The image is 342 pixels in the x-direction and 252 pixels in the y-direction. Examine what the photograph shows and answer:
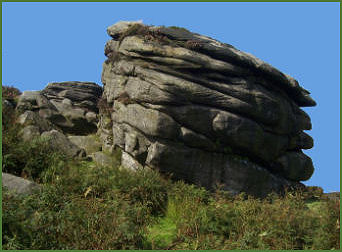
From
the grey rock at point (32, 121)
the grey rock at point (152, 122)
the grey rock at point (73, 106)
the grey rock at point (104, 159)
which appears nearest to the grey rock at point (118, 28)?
the grey rock at point (152, 122)

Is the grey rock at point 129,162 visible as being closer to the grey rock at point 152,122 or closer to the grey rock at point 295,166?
the grey rock at point 152,122

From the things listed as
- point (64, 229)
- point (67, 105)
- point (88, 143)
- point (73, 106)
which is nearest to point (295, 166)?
point (88, 143)

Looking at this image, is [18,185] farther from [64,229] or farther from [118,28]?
[118,28]

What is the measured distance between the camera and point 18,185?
11469 millimetres

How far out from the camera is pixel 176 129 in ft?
57.7

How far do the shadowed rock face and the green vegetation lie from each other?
2.84m

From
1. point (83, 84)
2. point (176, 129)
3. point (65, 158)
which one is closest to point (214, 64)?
point (176, 129)

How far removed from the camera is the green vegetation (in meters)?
9.03

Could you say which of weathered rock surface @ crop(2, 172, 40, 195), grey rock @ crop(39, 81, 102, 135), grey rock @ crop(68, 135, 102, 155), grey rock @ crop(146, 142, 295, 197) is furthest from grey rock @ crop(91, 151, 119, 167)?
weathered rock surface @ crop(2, 172, 40, 195)

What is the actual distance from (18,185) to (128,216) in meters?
4.00

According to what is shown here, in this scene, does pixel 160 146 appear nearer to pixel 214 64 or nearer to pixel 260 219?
pixel 214 64

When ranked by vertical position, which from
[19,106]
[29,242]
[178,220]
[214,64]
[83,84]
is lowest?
[29,242]

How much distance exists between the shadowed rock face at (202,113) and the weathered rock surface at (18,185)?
705 cm

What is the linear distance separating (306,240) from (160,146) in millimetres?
8717
